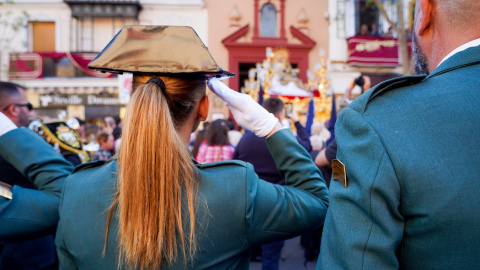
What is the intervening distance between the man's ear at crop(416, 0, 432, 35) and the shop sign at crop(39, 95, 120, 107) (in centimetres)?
1741

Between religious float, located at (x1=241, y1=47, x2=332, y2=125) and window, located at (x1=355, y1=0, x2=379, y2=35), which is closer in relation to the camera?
religious float, located at (x1=241, y1=47, x2=332, y2=125)

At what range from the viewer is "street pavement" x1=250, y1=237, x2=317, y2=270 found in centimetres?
532

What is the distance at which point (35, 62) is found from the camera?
1758 centimetres

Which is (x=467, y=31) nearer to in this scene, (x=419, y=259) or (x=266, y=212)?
(x=419, y=259)

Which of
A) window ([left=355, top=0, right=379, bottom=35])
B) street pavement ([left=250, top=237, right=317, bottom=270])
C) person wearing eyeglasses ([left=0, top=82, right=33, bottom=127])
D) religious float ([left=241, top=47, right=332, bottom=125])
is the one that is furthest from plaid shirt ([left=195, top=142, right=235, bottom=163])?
A: window ([left=355, top=0, right=379, bottom=35])

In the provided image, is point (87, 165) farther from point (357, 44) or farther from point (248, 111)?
point (357, 44)

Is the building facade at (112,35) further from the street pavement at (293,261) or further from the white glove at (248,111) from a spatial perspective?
the white glove at (248,111)

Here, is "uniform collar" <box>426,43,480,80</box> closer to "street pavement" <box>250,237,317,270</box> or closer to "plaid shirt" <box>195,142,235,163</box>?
"plaid shirt" <box>195,142,235,163</box>

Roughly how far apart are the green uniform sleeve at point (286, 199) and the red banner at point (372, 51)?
637 inches

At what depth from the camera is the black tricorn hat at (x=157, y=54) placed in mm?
1460

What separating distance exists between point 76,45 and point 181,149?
1813 centimetres

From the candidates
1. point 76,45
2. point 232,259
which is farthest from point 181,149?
point 76,45

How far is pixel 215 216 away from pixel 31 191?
922mm

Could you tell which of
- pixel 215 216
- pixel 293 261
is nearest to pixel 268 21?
pixel 293 261
